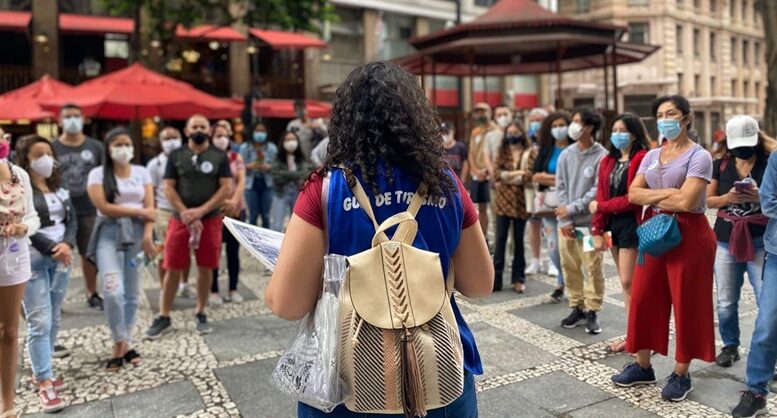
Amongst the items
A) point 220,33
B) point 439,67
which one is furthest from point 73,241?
point 220,33

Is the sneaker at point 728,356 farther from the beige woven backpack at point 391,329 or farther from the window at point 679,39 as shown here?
the window at point 679,39

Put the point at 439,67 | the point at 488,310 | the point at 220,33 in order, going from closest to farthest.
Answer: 1. the point at 488,310
2. the point at 439,67
3. the point at 220,33

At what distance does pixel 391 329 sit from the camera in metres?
1.91

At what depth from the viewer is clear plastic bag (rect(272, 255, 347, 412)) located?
188 centimetres

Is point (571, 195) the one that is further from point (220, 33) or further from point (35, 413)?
point (220, 33)

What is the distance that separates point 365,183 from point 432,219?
256mm

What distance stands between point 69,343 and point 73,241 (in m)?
1.21

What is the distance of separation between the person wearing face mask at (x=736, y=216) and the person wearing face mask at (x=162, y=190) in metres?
4.70

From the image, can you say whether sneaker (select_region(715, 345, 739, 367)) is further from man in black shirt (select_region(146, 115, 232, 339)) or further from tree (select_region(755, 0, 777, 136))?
tree (select_region(755, 0, 777, 136))

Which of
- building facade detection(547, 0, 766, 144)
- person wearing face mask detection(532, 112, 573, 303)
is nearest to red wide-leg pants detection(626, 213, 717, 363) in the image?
person wearing face mask detection(532, 112, 573, 303)

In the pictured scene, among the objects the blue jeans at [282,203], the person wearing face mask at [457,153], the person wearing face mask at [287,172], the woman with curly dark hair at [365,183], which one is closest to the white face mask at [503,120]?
the person wearing face mask at [457,153]

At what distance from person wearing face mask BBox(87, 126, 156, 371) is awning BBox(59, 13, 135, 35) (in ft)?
49.5

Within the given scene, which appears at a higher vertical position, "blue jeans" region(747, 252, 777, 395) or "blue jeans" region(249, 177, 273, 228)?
"blue jeans" region(249, 177, 273, 228)

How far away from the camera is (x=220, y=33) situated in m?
20.1
